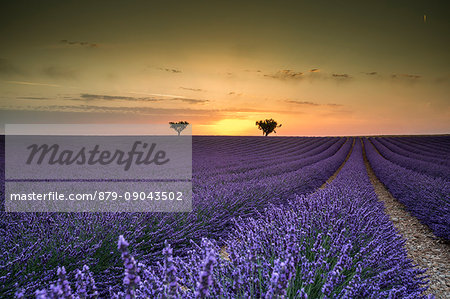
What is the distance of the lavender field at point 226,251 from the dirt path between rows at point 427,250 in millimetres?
167

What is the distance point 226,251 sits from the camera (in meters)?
2.96

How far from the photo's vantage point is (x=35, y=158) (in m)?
10.4

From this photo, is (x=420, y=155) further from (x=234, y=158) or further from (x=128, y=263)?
(x=128, y=263)

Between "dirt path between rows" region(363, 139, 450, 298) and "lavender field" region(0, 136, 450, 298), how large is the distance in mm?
167

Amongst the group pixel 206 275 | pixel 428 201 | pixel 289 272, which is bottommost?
pixel 428 201

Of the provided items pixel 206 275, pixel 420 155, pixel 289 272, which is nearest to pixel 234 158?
pixel 420 155

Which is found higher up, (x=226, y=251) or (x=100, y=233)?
(x=100, y=233)

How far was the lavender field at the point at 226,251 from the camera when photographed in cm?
130

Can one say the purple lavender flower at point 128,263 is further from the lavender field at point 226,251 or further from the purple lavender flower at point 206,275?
the purple lavender flower at point 206,275

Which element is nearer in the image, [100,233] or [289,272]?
[289,272]

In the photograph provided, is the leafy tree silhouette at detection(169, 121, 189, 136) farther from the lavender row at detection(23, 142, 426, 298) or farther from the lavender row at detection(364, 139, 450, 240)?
the lavender row at detection(23, 142, 426, 298)

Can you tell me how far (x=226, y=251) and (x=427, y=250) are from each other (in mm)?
3013

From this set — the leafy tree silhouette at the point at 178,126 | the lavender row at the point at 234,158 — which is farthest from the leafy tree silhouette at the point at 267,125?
the lavender row at the point at 234,158

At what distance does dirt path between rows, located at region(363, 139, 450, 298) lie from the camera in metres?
2.72
